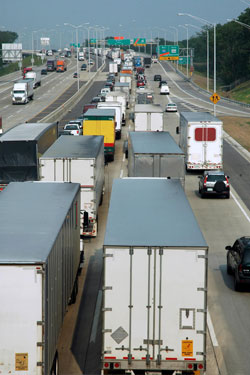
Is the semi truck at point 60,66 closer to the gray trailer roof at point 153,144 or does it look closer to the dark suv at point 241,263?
the gray trailer roof at point 153,144

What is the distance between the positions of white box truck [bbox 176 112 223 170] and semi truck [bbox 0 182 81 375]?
83.0 feet

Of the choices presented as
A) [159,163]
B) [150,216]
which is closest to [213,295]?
[150,216]

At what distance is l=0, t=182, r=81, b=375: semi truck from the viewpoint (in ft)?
39.4

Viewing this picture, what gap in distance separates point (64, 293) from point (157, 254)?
130 inches

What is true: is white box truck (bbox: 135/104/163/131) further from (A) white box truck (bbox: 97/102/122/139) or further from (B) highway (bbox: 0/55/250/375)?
(A) white box truck (bbox: 97/102/122/139)

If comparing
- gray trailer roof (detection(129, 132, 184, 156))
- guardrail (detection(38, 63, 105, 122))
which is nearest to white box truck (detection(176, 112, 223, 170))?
gray trailer roof (detection(129, 132, 184, 156))

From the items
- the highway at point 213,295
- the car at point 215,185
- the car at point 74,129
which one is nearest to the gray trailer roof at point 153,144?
the car at point 215,185

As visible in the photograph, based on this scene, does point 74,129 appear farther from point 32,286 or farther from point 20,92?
point 32,286

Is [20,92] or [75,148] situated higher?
[20,92]

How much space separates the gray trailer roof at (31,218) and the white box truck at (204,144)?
21663mm

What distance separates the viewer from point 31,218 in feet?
50.8

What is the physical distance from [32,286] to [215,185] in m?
23.6

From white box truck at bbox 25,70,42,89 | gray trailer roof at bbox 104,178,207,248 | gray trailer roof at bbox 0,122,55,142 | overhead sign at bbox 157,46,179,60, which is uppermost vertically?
overhead sign at bbox 157,46,179,60

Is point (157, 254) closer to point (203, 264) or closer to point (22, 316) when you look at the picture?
point (203, 264)
